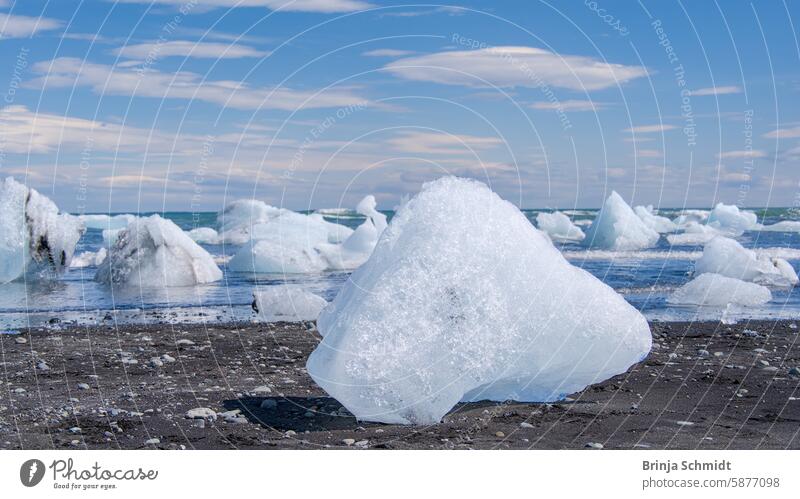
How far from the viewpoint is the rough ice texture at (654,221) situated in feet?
113

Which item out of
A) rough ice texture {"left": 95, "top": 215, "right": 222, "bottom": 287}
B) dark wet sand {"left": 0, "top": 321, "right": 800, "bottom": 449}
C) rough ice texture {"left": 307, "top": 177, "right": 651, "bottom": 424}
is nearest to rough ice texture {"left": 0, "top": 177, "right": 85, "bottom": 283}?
rough ice texture {"left": 95, "top": 215, "right": 222, "bottom": 287}

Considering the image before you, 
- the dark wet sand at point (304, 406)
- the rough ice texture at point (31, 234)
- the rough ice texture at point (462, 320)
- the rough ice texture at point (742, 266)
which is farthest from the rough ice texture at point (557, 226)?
the rough ice texture at point (462, 320)

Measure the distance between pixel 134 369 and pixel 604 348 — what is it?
4.68m

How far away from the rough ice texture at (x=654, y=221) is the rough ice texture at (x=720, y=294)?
1968cm

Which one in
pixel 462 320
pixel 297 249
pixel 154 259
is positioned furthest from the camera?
pixel 297 249

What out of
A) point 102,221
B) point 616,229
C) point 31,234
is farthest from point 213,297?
point 102,221

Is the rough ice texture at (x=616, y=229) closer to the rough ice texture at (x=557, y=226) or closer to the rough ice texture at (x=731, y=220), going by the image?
the rough ice texture at (x=557, y=226)

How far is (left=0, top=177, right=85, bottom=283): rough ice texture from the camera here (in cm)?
1731

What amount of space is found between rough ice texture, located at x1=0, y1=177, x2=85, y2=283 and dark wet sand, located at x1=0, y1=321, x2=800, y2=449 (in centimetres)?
799

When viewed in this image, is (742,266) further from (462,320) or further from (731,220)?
(731,220)

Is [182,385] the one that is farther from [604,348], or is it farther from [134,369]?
[604,348]

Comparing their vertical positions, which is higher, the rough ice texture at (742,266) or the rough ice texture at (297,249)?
the rough ice texture at (742,266)

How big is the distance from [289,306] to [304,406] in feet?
20.3
